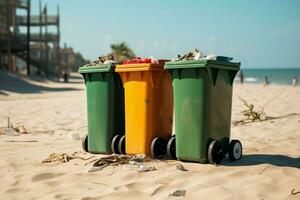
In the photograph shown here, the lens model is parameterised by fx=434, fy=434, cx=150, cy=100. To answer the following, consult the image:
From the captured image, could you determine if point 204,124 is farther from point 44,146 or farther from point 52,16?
point 52,16

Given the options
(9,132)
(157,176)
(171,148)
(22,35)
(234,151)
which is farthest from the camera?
(22,35)

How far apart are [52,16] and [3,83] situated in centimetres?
2156

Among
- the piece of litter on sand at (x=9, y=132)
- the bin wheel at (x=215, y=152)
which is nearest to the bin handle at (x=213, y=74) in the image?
the bin wheel at (x=215, y=152)

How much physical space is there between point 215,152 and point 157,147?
2.52 feet

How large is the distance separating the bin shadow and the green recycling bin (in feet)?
5.10

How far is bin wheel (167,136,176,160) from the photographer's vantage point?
207 inches

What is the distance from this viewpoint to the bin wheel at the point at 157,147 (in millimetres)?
5285

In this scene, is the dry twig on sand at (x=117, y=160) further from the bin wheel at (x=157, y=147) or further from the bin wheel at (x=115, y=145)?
the bin wheel at (x=115, y=145)

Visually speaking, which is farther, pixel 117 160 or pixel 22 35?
pixel 22 35

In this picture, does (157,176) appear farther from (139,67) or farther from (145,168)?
(139,67)

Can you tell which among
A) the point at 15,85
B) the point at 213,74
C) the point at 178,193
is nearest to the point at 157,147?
the point at 213,74

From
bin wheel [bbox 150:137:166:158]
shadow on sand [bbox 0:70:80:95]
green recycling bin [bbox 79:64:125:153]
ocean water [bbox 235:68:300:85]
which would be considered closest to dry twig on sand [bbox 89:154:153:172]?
bin wheel [bbox 150:137:166:158]

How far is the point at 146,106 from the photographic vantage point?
5.32m

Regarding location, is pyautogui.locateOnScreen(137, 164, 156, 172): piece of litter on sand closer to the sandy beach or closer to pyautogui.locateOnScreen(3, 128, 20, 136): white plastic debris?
the sandy beach
